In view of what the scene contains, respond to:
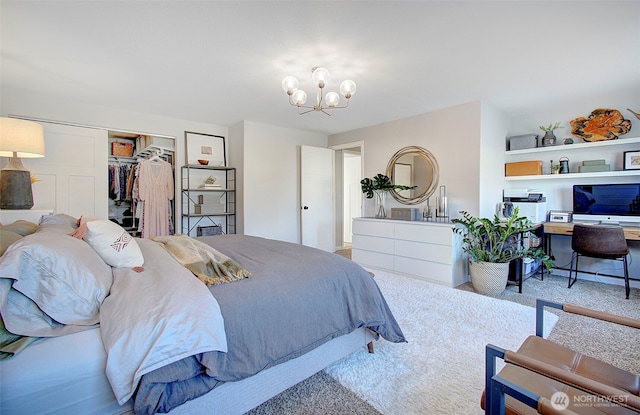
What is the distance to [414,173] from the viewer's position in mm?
4309

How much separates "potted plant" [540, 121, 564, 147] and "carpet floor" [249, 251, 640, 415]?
203 cm

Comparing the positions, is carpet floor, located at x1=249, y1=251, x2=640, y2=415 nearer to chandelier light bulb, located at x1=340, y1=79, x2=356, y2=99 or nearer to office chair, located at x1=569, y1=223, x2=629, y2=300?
office chair, located at x1=569, y1=223, x2=629, y2=300

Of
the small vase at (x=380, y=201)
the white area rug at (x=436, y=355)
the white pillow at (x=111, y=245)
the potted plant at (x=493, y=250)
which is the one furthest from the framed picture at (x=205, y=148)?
the potted plant at (x=493, y=250)

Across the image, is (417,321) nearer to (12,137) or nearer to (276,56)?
(276,56)

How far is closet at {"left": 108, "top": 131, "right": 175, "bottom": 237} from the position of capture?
13.6 feet

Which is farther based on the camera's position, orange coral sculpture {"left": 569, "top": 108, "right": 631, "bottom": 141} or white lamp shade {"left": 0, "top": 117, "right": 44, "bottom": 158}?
orange coral sculpture {"left": 569, "top": 108, "right": 631, "bottom": 141}

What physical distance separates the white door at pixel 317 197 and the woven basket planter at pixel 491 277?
2.80 meters

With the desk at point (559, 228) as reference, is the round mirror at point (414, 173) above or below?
above

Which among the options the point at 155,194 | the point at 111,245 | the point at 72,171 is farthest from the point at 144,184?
the point at 111,245

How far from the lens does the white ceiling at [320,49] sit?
1858mm

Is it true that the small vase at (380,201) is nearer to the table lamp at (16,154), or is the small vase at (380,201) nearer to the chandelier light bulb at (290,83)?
the chandelier light bulb at (290,83)

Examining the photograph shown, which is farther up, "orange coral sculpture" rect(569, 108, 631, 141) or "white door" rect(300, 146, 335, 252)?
"orange coral sculpture" rect(569, 108, 631, 141)

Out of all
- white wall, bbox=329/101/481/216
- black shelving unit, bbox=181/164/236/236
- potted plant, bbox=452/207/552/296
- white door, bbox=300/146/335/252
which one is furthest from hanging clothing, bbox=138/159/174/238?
potted plant, bbox=452/207/552/296

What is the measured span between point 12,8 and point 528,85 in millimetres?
4408
